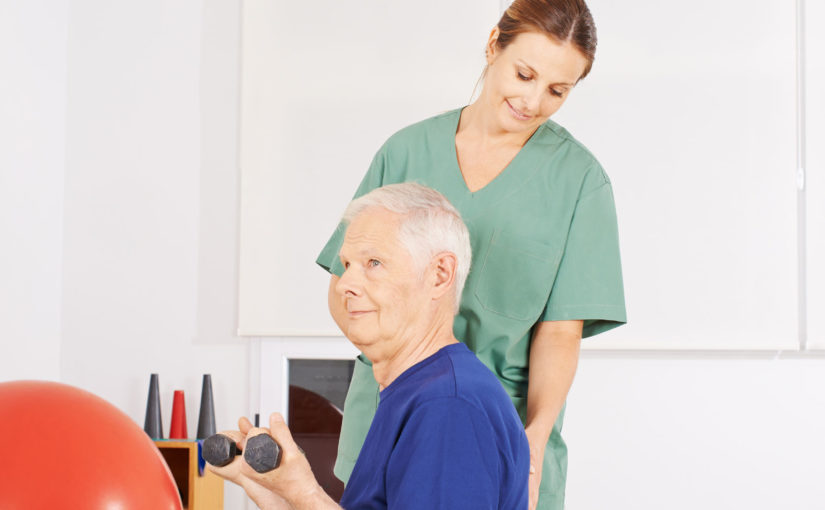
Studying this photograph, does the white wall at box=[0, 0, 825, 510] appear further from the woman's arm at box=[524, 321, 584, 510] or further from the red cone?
the woman's arm at box=[524, 321, 584, 510]

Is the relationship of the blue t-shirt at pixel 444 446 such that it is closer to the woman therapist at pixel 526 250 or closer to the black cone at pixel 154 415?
the woman therapist at pixel 526 250

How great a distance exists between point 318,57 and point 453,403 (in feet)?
6.68

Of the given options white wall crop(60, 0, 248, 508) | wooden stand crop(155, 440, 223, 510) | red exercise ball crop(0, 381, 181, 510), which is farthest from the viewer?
white wall crop(60, 0, 248, 508)

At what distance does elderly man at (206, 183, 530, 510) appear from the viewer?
932mm

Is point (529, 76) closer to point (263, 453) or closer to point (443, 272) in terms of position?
point (443, 272)

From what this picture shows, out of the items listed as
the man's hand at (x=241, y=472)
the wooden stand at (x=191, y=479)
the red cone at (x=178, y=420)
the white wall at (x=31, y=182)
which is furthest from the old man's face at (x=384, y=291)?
the white wall at (x=31, y=182)

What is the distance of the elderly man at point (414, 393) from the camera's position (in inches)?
36.7

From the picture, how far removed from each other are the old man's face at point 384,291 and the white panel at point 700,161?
5.28 ft

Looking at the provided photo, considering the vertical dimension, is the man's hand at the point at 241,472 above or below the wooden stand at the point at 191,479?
above

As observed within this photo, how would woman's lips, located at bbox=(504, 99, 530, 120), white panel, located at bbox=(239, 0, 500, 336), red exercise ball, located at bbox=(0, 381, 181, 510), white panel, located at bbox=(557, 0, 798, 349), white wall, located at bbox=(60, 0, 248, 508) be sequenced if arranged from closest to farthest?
red exercise ball, located at bbox=(0, 381, 181, 510) → woman's lips, located at bbox=(504, 99, 530, 120) → white panel, located at bbox=(557, 0, 798, 349) → white panel, located at bbox=(239, 0, 500, 336) → white wall, located at bbox=(60, 0, 248, 508)

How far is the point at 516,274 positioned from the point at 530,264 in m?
Answer: 0.03

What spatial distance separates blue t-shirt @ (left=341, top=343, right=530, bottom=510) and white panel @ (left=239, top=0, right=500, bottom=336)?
5.52ft

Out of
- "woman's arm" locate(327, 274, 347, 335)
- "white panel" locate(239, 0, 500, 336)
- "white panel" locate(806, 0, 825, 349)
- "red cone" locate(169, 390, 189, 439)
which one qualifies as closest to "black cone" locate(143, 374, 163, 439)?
"red cone" locate(169, 390, 189, 439)

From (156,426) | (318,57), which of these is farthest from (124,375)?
(318,57)
